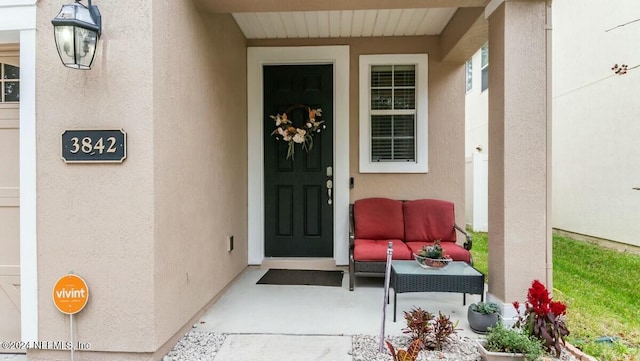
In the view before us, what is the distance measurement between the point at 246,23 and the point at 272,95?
36.5 inches

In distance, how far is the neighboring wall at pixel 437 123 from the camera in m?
4.56

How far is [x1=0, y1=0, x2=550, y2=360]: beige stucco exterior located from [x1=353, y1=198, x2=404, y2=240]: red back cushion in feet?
4.92

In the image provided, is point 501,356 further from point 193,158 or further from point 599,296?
point 193,158

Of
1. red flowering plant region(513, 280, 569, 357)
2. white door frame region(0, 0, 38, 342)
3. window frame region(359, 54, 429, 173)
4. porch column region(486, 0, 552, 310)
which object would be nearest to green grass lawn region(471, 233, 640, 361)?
red flowering plant region(513, 280, 569, 357)

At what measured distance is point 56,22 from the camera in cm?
206

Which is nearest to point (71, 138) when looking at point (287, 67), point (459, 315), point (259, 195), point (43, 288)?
point (43, 288)

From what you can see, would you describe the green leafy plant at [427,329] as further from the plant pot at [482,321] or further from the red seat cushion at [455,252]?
the red seat cushion at [455,252]

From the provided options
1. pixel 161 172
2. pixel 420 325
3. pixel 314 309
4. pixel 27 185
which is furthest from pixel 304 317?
pixel 27 185

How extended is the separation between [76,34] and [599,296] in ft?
15.8

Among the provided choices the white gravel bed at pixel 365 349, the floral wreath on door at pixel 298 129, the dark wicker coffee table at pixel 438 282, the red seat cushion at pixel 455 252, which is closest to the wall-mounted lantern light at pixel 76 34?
the white gravel bed at pixel 365 349

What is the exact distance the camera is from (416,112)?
460 cm

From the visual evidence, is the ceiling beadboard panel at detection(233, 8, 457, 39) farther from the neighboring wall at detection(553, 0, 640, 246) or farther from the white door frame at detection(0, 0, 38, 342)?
the neighboring wall at detection(553, 0, 640, 246)

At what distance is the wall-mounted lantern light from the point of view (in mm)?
2082

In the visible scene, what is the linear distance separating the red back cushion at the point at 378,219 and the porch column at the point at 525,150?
1.68 m
